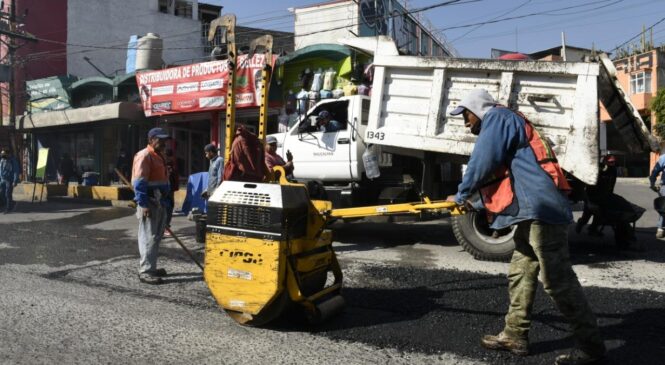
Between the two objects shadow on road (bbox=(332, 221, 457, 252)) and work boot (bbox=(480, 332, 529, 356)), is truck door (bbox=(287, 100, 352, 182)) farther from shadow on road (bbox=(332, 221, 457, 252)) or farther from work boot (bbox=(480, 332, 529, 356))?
work boot (bbox=(480, 332, 529, 356))

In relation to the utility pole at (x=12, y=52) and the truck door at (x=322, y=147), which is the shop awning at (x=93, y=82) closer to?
the utility pole at (x=12, y=52)

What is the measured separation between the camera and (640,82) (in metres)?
33.0

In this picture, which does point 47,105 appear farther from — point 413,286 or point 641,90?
point 641,90

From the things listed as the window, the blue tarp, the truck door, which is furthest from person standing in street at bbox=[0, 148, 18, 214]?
the window

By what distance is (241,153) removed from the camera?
5.54 metres

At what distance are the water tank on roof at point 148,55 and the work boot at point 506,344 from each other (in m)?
19.1

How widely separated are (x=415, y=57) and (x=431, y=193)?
1935mm

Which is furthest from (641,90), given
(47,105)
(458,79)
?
(47,105)

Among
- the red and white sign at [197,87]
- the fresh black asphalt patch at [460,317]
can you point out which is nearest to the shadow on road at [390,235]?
the fresh black asphalt patch at [460,317]

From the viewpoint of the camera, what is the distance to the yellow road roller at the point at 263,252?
374cm

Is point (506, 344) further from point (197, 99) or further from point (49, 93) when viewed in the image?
point (49, 93)

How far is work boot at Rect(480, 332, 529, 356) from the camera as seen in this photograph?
3.37 m

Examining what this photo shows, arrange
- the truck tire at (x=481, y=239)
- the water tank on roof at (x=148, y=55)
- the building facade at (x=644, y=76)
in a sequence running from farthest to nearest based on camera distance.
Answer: the building facade at (x=644, y=76), the water tank on roof at (x=148, y=55), the truck tire at (x=481, y=239)

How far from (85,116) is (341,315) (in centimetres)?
1859
